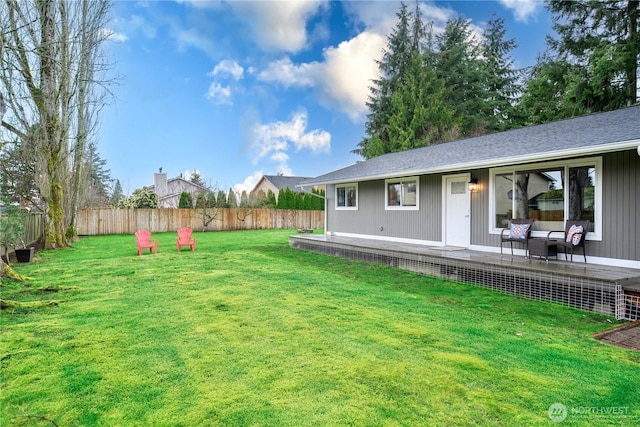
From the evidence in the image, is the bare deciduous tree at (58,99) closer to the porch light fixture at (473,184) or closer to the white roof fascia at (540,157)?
the white roof fascia at (540,157)

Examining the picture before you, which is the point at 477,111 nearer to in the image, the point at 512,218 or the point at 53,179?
the point at 512,218

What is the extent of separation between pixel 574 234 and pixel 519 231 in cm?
92

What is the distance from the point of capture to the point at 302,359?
2885mm

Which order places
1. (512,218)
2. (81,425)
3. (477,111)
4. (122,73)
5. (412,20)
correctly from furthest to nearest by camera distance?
(412,20) < (477,111) < (122,73) < (512,218) < (81,425)

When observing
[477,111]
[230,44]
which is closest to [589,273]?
[230,44]

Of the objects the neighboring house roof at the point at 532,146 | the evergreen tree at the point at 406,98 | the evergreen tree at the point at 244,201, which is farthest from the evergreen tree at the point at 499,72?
the evergreen tree at the point at 244,201

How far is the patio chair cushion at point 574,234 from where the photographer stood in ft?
19.0

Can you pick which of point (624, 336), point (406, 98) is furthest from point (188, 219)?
point (624, 336)

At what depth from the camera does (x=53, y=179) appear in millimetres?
10961

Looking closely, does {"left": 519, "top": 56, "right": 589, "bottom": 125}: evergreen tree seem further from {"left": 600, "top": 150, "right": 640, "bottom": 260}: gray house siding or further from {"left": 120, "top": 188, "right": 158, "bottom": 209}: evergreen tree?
{"left": 120, "top": 188, "right": 158, "bottom": 209}: evergreen tree

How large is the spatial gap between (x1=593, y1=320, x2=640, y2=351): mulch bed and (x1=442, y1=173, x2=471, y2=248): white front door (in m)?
4.23

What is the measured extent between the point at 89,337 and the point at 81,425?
161cm

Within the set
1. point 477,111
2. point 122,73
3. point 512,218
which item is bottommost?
point 512,218

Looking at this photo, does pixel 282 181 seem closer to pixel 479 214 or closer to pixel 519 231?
pixel 479 214
